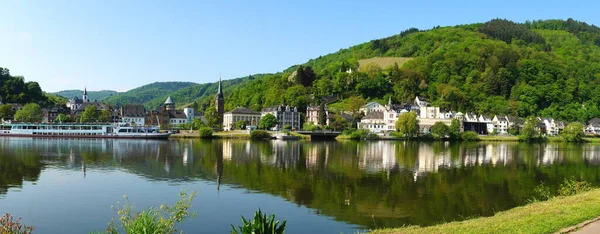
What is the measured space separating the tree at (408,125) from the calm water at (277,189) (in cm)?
4818

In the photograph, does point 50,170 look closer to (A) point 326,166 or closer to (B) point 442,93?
(A) point 326,166

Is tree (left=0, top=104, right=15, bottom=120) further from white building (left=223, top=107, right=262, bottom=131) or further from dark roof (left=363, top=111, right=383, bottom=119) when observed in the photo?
dark roof (left=363, top=111, right=383, bottom=119)

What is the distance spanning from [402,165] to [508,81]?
357 ft

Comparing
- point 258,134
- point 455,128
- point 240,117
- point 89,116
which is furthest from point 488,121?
point 89,116

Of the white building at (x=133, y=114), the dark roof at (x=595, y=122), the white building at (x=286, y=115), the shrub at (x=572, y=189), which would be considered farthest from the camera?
the white building at (x=133, y=114)

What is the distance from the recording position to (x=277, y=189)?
86.0 feet

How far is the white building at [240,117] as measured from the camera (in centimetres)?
11262

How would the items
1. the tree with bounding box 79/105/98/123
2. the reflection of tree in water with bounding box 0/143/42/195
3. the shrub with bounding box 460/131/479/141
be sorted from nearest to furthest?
1. the reflection of tree in water with bounding box 0/143/42/195
2. the shrub with bounding box 460/131/479/141
3. the tree with bounding box 79/105/98/123

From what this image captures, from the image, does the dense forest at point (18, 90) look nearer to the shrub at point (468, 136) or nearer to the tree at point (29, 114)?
the tree at point (29, 114)

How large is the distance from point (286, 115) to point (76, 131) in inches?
1793

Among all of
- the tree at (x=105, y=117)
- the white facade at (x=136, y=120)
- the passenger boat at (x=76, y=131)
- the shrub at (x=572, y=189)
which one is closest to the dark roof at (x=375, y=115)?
the passenger boat at (x=76, y=131)

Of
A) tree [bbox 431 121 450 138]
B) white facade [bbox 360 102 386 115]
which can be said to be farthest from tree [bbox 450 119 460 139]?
white facade [bbox 360 102 386 115]

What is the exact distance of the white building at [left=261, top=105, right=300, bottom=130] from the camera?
111456 mm

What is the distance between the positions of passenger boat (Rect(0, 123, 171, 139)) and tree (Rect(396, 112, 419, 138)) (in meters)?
43.1
